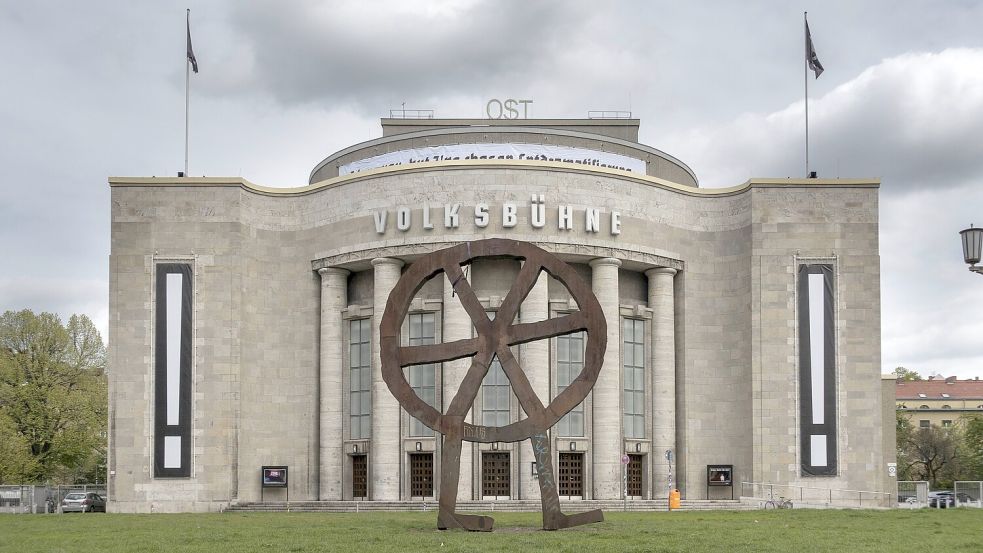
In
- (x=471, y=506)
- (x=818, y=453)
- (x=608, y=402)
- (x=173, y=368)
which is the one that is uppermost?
(x=173, y=368)

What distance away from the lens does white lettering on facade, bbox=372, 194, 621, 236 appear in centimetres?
5628

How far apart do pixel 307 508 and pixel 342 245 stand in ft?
43.4

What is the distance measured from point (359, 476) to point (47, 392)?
2384cm

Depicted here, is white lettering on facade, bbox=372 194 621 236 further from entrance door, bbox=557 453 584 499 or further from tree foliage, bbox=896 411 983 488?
tree foliage, bbox=896 411 983 488

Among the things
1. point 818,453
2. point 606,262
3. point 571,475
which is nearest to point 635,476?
point 571,475

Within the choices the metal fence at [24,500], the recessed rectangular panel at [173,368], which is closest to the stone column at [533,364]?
the recessed rectangular panel at [173,368]

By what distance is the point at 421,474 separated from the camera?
57562 mm

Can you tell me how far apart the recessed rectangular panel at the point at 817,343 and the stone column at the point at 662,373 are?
6837mm

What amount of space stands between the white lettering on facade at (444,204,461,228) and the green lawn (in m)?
21.7

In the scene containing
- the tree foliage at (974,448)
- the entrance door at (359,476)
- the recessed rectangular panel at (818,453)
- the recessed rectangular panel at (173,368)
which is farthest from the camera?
the tree foliage at (974,448)

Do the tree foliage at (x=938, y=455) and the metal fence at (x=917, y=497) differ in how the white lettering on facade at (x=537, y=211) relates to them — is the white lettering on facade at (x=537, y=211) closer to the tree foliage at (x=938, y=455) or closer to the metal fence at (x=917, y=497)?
the metal fence at (x=917, y=497)

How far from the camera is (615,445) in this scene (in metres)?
56.8

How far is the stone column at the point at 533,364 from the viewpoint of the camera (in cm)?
5591

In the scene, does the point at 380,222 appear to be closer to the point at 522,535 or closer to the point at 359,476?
the point at 359,476
